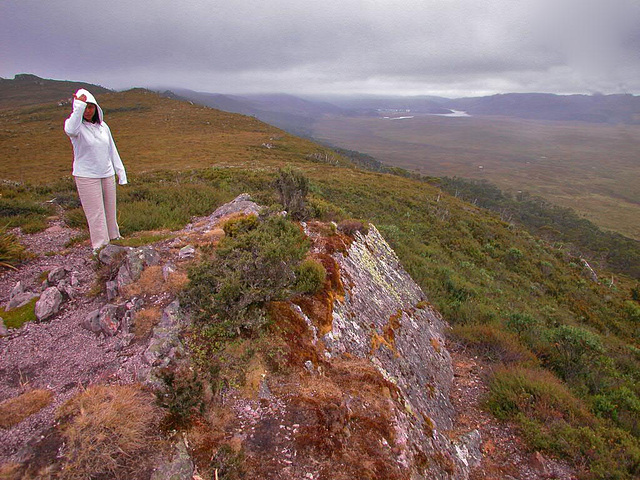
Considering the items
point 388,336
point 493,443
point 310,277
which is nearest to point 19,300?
point 310,277

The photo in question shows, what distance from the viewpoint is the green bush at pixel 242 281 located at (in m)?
4.40

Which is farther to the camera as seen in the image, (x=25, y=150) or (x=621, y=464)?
(x=25, y=150)

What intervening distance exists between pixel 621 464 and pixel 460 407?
95.2 inches

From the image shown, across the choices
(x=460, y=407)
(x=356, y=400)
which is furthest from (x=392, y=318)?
(x=356, y=400)

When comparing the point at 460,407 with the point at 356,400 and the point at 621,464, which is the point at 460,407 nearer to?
the point at 621,464

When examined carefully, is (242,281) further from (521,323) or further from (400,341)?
(521,323)

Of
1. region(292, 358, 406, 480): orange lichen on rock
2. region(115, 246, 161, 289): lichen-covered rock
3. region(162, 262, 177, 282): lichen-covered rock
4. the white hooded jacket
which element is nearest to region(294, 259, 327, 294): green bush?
region(292, 358, 406, 480): orange lichen on rock

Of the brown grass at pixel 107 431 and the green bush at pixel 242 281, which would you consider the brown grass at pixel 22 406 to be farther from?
the green bush at pixel 242 281

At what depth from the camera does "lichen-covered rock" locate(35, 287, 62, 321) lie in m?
4.50

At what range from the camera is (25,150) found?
2163 inches

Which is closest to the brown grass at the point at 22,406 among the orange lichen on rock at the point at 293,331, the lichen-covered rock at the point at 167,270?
the lichen-covered rock at the point at 167,270

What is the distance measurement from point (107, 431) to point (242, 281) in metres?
2.28

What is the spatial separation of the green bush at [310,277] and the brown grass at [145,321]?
2.16m

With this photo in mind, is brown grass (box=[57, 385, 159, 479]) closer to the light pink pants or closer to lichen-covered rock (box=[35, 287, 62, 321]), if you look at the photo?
lichen-covered rock (box=[35, 287, 62, 321])
